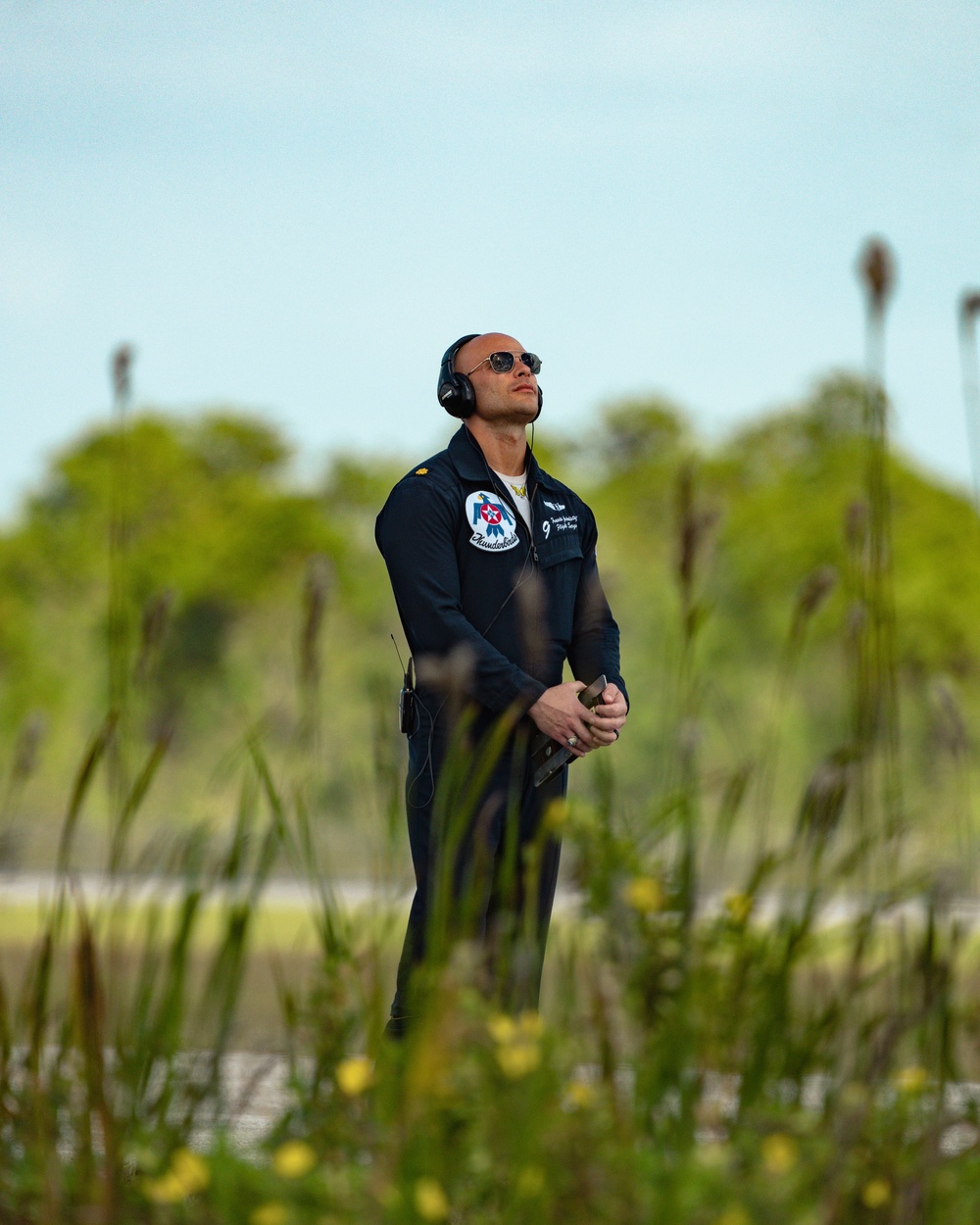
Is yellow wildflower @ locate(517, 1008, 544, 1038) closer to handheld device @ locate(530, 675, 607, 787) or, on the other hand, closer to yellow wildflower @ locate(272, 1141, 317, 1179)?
yellow wildflower @ locate(272, 1141, 317, 1179)

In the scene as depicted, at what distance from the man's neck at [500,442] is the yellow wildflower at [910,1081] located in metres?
1.85

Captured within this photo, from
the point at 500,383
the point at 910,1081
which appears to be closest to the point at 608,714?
the point at 500,383

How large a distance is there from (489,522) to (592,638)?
15.0 inches

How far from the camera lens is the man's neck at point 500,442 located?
354cm

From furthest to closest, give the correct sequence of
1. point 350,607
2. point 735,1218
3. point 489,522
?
point 350,607 < point 489,522 < point 735,1218

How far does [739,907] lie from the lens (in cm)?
202

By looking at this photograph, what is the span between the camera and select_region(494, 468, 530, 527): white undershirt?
3.50m

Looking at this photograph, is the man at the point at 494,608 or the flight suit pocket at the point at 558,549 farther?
the flight suit pocket at the point at 558,549

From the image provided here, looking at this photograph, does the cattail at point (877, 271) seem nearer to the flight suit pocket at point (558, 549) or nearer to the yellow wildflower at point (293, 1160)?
the yellow wildflower at point (293, 1160)

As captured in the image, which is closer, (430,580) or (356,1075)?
(356,1075)

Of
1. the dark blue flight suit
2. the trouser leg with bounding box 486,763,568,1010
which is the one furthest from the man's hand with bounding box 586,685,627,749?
the trouser leg with bounding box 486,763,568,1010

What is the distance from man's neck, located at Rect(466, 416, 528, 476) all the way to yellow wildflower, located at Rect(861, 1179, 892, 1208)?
2.05 metres

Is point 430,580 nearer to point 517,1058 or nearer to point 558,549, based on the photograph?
point 558,549

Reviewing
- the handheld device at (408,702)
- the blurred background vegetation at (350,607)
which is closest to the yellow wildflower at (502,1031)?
the handheld device at (408,702)
